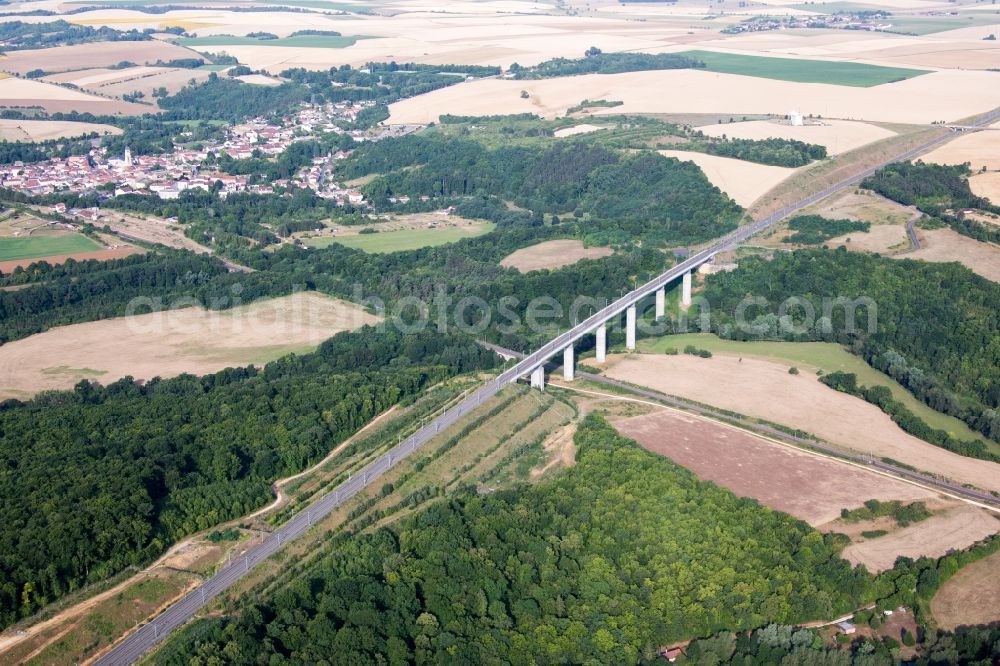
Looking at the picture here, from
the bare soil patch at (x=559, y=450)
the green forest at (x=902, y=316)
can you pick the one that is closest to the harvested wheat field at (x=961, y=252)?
the green forest at (x=902, y=316)

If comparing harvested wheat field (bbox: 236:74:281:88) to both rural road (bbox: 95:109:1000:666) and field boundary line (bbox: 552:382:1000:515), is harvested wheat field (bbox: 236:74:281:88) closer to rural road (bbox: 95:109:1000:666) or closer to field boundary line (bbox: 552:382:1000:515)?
rural road (bbox: 95:109:1000:666)

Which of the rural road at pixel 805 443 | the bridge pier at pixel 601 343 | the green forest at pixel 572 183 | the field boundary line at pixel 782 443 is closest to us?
the field boundary line at pixel 782 443

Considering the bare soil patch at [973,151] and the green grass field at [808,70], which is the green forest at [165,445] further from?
the green grass field at [808,70]

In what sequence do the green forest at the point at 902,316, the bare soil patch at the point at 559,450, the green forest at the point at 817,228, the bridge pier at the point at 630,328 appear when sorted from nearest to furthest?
the bare soil patch at the point at 559,450
the green forest at the point at 902,316
the bridge pier at the point at 630,328
the green forest at the point at 817,228

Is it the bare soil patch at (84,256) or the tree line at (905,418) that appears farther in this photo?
the bare soil patch at (84,256)

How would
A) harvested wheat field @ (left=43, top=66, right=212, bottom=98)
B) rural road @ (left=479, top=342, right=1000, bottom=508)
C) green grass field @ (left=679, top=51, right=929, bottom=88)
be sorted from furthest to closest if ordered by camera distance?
harvested wheat field @ (left=43, top=66, right=212, bottom=98)
green grass field @ (left=679, top=51, right=929, bottom=88)
rural road @ (left=479, top=342, right=1000, bottom=508)

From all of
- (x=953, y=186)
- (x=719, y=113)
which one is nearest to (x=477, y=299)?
(x=953, y=186)

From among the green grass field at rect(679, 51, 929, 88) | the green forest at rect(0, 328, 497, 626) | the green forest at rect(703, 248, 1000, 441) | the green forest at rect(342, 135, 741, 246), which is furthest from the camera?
the green grass field at rect(679, 51, 929, 88)

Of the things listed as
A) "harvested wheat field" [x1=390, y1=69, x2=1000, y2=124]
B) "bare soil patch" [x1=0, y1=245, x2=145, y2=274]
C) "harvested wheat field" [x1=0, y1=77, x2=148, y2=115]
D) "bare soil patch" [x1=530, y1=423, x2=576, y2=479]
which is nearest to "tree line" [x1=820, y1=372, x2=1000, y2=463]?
"bare soil patch" [x1=530, y1=423, x2=576, y2=479]
